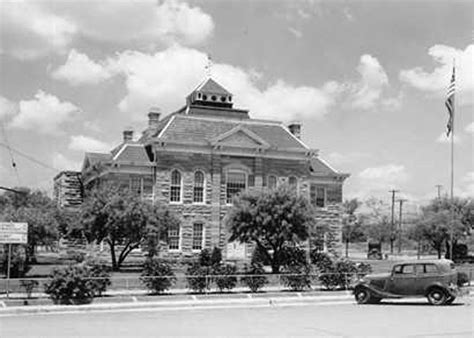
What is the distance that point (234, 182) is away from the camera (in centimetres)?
5644

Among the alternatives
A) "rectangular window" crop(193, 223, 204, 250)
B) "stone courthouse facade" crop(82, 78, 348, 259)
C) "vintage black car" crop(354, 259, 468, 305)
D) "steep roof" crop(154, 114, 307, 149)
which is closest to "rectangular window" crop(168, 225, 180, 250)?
"stone courthouse facade" crop(82, 78, 348, 259)

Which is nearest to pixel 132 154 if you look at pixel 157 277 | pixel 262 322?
pixel 157 277

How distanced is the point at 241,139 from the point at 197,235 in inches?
335

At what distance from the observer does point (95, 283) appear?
24281 mm

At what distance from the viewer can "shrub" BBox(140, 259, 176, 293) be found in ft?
86.2

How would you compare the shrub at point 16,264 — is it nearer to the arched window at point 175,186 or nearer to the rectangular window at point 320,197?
the arched window at point 175,186

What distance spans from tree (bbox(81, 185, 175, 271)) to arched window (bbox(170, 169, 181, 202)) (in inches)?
519

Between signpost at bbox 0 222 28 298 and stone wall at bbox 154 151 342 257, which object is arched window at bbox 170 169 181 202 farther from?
signpost at bbox 0 222 28 298

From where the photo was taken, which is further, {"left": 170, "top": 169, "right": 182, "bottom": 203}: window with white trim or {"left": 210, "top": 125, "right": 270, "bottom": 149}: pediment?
{"left": 210, "top": 125, "right": 270, "bottom": 149}: pediment

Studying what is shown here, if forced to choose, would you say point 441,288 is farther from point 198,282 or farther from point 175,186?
point 175,186

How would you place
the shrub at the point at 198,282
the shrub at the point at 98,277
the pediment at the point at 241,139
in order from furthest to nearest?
the pediment at the point at 241,139, the shrub at the point at 198,282, the shrub at the point at 98,277

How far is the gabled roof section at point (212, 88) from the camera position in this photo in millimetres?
63134

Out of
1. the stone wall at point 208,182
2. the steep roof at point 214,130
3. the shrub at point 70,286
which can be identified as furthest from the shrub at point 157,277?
the steep roof at point 214,130

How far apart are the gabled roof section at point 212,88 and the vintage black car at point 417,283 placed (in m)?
40.2
